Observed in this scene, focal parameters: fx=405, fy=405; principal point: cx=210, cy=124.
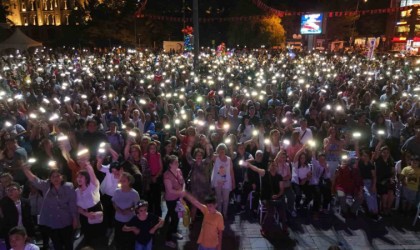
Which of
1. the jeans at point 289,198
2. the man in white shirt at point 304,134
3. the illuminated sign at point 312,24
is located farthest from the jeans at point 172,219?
the illuminated sign at point 312,24

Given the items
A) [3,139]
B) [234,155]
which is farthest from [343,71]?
[3,139]

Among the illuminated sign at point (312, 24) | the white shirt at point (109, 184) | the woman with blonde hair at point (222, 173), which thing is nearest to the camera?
the white shirt at point (109, 184)

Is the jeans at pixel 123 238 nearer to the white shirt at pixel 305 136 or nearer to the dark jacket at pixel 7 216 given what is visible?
the dark jacket at pixel 7 216

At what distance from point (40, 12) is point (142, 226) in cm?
7680

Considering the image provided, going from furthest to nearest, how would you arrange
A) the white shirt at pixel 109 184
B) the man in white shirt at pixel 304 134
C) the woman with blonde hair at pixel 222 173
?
the man in white shirt at pixel 304 134, the woman with blonde hair at pixel 222 173, the white shirt at pixel 109 184

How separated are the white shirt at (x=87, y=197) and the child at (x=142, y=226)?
961 millimetres

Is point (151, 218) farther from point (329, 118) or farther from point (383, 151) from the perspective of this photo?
point (329, 118)

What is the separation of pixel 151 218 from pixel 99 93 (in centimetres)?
952

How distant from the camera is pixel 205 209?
207 inches

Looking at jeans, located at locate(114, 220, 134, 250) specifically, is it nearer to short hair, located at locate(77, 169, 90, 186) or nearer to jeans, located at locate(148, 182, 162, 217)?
short hair, located at locate(77, 169, 90, 186)

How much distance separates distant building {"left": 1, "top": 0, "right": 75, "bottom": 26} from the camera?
71000 millimetres

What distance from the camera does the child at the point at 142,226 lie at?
5258 millimetres

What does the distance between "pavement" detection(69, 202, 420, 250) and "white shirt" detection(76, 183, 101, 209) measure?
971 mm

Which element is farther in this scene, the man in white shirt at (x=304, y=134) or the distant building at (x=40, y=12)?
the distant building at (x=40, y=12)
